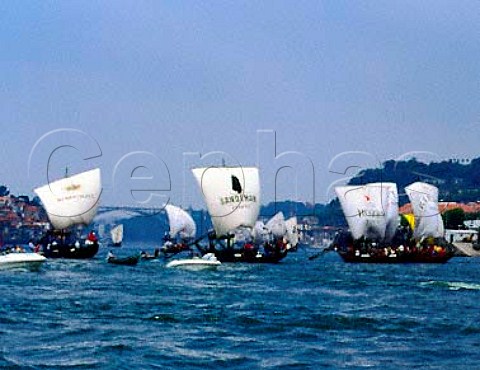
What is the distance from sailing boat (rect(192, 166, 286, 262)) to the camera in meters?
101

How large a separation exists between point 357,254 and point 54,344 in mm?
81767

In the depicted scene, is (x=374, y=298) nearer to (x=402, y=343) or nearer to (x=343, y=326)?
(x=343, y=326)

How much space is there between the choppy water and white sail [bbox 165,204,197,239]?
279 feet

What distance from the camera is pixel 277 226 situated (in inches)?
6393

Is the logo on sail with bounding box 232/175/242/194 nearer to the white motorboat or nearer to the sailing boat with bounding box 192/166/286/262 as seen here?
the sailing boat with bounding box 192/166/286/262

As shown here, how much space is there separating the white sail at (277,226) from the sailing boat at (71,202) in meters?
47.4

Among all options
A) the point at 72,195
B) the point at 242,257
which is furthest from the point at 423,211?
the point at 72,195

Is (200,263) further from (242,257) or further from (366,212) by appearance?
(366,212)

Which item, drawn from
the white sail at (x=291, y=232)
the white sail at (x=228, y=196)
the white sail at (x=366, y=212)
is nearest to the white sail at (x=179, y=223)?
the white sail at (x=366, y=212)

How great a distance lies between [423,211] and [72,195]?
35893 millimetres

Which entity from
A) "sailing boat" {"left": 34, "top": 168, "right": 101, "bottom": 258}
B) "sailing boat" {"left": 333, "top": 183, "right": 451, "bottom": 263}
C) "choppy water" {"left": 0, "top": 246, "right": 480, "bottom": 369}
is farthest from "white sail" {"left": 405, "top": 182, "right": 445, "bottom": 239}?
"choppy water" {"left": 0, "top": 246, "right": 480, "bottom": 369}

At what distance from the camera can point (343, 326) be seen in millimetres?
36906

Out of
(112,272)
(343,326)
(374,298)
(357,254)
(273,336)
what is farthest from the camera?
(357,254)

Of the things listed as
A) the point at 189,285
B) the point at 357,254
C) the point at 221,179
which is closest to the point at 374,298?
the point at 189,285
